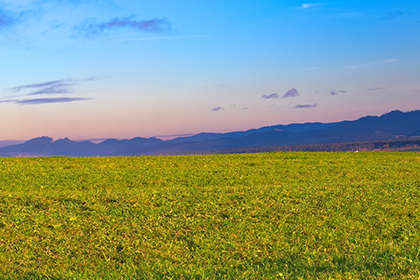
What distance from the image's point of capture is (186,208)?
11891mm

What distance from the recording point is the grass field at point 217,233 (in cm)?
834

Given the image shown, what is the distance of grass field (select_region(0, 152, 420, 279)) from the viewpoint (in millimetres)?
8336

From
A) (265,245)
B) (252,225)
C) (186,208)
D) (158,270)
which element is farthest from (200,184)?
(158,270)

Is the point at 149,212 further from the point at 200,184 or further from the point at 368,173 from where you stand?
the point at 368,173

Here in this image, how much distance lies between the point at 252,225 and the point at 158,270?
3194 mm

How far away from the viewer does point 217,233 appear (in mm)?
10281

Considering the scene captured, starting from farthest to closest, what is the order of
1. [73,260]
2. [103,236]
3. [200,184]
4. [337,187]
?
[200,184], [337,187], [103,236], [73,260]

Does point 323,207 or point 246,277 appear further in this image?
point 323,207

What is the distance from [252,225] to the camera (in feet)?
35.2

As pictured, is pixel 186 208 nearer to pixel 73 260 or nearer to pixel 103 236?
pixel 103 236

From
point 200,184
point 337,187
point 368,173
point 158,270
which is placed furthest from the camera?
point 368,173

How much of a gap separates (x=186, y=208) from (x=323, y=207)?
3.99 metres

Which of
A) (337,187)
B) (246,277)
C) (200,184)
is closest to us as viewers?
(246,277)

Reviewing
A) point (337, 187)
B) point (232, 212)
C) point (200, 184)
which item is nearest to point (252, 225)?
point (232, 212)
